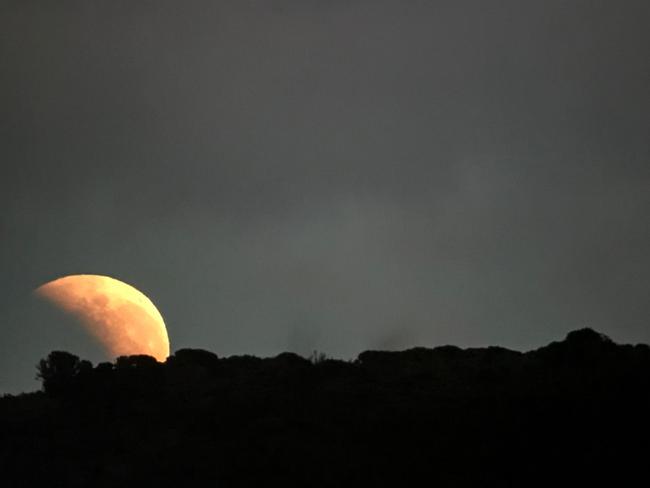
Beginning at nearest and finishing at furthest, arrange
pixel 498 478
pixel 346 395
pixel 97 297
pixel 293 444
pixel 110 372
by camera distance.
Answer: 1. pixel 498 478
2. pixel 293 444
3. pixel 346 395
4. pixel 110 372
5. pixel 97 297

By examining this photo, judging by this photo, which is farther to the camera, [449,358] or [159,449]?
[449,358]

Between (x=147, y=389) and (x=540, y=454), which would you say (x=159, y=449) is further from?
(x=540, y=454)

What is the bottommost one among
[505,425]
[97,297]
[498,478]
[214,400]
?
[498,478]

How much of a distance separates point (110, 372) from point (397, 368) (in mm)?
16240

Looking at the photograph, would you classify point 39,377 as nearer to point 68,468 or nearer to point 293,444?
point 68,468

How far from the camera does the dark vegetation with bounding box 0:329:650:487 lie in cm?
5494

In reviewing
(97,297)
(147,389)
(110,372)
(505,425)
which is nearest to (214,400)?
(147,389)

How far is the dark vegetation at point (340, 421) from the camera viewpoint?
5494cm

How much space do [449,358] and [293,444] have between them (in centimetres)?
2104

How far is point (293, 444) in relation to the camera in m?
57.8

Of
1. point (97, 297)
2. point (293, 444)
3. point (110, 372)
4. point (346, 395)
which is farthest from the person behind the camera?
point (97, 297)

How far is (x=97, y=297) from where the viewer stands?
88750mm

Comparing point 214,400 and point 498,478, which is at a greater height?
point 214,400

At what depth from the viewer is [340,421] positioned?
201 feet
